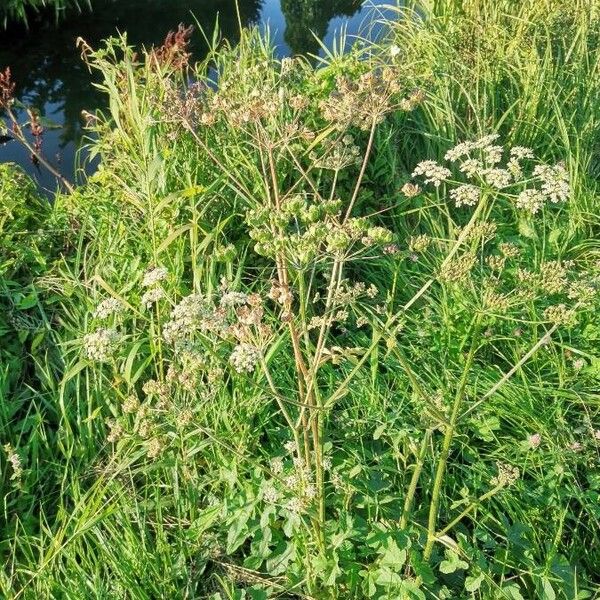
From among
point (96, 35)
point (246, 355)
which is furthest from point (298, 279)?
point (96, 35)

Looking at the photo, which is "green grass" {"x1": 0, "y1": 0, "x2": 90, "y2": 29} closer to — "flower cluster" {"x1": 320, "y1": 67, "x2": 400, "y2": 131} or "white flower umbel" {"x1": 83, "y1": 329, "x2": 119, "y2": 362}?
"flower cluster" {"x1": 320, "y1": 67, "x2": 400, "y2": 131}

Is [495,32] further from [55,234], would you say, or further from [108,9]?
[108,9]

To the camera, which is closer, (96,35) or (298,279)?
(298,279)

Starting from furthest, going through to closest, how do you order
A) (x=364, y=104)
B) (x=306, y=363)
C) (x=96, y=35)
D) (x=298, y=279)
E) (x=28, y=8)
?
(x=96, y=35), (x=28, y=8), (x=306, y=363), (x=364, y=104), (x=298, y=279)

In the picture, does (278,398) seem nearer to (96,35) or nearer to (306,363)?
(306,363)

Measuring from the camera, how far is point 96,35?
368 inches

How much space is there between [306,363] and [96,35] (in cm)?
841

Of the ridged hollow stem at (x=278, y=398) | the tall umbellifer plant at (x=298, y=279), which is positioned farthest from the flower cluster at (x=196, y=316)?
the ridged hollow stem at (x=278, y=398)

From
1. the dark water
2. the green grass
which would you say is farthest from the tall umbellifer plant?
the green grass

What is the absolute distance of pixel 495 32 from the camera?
12.4 ft

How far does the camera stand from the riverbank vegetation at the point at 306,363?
5.06 ft

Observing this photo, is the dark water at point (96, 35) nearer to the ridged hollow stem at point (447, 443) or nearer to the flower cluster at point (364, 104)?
the flower cluster at point (364, 104)

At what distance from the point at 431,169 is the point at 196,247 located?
1046 mm

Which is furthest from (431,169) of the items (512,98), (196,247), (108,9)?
(108,9)
